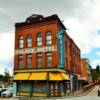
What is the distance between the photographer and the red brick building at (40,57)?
144 ft

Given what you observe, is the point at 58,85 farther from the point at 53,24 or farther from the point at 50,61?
the point at 53,24

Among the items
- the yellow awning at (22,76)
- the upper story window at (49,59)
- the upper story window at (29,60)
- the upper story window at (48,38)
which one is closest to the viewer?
the upper story window at (49,59)

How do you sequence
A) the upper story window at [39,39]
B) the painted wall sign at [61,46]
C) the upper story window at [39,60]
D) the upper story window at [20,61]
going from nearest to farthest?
the painted wall sign at [61,46]
the upper story window at [39,60]
the upper story window at [39,39]
the upper story window at [20,61]

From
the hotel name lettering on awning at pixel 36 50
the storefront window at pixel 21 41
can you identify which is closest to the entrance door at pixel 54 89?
the hotel name lettering on awning at pixel 36 50

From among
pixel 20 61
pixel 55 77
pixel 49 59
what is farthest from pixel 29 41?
pixel 55 77

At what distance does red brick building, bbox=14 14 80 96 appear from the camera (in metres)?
43.9

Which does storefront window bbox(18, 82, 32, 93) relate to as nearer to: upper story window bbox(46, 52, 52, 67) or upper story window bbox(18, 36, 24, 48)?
upper story window bbox(46, 52, 52, 67)

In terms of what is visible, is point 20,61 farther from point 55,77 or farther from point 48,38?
point 55,77

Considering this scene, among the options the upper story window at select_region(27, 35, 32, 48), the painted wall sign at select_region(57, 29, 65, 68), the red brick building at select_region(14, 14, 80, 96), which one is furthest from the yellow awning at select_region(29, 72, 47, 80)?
the upper story window at select_region(27, 35, 32, 48)

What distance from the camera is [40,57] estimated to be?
46.5 m

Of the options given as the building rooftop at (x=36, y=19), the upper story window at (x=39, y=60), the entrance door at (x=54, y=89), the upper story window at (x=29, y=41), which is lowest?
the entrance door at (x=54, y=89)

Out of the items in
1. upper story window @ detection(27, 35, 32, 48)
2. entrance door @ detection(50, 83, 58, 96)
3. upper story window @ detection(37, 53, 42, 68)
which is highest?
upper story window @ detection(27, 35, 32, 48)

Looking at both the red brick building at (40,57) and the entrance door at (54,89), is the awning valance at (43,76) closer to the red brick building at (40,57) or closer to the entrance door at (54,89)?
the red brick building at (40,57)

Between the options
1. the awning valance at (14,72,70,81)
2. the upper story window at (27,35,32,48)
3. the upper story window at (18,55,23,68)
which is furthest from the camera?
the upper story window at (18,55,23,68)
